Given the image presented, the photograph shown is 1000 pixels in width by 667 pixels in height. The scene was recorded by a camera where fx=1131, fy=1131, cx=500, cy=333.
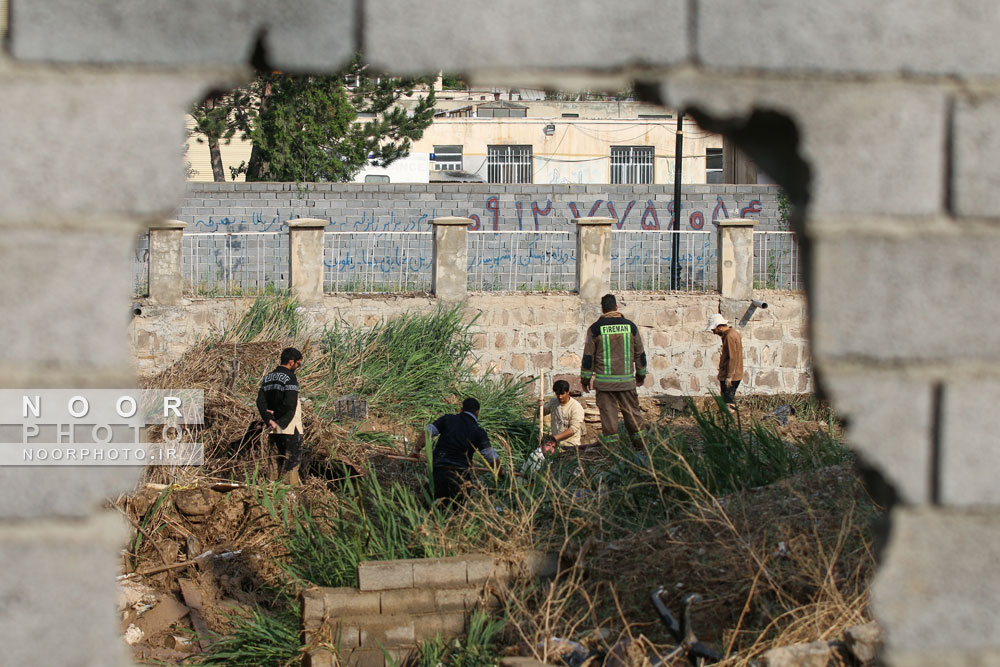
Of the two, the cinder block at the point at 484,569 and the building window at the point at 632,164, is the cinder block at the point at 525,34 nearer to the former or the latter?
the cinder block at the point at 484,569

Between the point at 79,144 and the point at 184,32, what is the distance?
0.37 m

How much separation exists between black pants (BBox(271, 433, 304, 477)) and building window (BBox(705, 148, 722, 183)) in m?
24.3

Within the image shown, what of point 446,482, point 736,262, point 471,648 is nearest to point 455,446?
point 446,482

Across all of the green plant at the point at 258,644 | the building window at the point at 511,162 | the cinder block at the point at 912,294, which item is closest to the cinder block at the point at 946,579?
the cinder block at the point at 912,294

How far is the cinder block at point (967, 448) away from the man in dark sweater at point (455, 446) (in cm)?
493

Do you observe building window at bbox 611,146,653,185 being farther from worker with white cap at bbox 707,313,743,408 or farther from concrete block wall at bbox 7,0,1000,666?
concrete block wall at bbox 7,0,1000,666

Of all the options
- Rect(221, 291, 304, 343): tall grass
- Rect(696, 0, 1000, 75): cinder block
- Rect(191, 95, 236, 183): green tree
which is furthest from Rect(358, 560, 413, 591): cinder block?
Rect(191, 95, 236, 183): green tree

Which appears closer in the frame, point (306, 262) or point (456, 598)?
point (456, 598)

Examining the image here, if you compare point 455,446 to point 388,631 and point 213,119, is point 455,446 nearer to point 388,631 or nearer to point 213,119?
point 388,631

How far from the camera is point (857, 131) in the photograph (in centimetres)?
282

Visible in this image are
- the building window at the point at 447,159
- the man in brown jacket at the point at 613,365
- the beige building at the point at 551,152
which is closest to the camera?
the man in brown jacket at the point at 613,365

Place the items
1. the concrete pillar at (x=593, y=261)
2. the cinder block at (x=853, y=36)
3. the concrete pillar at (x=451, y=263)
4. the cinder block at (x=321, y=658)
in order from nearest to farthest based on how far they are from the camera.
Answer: the cinder block at (x=853, y=36), the cinder block at (x=321, y=658), the concrete pillar at (x=451, y=263), the concrete pillar at (x=593, y=261)

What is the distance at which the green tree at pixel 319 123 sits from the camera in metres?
21.4

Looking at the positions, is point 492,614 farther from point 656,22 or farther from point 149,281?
point 149,281
